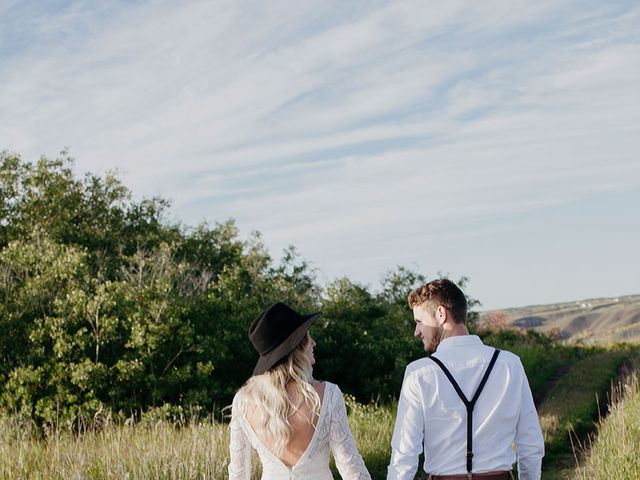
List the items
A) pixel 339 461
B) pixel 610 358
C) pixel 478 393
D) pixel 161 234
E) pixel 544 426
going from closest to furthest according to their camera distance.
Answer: pixel 478 393
pixel 339 461
pixel 544 426
pixel 610 358
pixel 161 234

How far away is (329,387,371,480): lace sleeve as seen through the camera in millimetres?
4312

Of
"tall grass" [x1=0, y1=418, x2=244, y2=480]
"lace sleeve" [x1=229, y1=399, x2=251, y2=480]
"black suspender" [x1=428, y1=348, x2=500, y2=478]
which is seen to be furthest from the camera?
"tall grass" [x1=0, y1=418, x2=244, y2=480]

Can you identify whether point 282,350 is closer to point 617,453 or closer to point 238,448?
point 238,448

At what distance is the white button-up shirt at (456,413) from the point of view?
4.11 metres

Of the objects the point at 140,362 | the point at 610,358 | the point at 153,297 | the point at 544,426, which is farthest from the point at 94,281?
the point at 610,358

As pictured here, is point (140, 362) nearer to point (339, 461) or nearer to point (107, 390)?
point (107, 390)

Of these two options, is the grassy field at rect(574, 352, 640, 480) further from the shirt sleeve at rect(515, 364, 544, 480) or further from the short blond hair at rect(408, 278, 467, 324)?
the short blond hair at rect(408, 278, 467, 324)

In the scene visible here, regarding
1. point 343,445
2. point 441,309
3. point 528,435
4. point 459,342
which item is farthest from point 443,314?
point 343,445

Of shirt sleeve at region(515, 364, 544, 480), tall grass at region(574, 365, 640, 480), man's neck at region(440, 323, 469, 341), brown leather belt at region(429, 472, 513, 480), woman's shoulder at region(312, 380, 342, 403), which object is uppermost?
man's neck at region(440, 323, 469, 341)

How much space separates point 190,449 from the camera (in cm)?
934

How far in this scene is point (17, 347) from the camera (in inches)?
658

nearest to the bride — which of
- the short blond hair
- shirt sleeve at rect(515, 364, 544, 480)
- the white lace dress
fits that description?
the white lace dress

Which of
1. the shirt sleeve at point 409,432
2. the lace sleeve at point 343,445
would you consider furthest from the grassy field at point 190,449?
the shirt sleeve at point 409,432

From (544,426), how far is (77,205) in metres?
21.4
